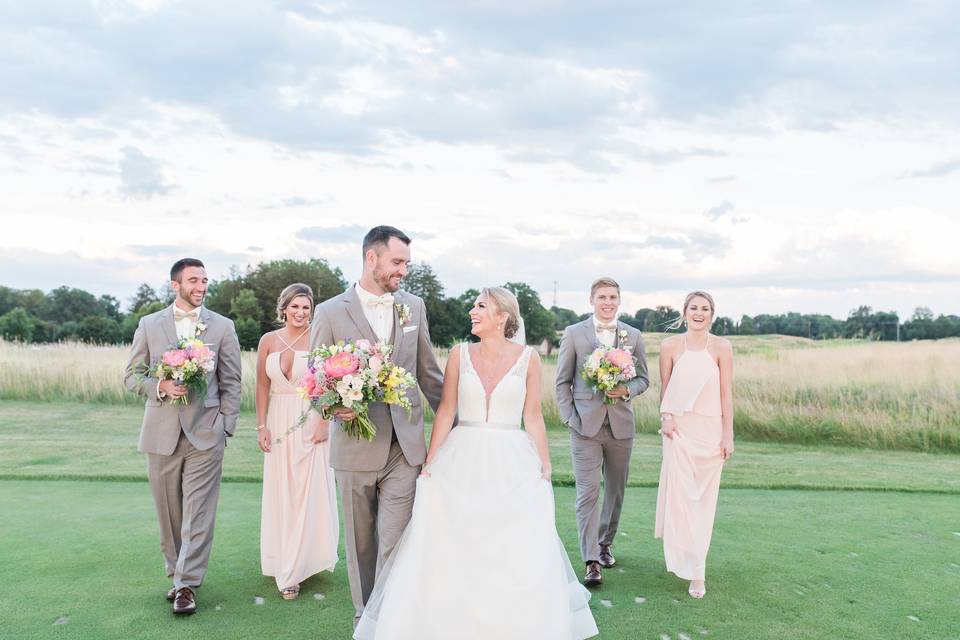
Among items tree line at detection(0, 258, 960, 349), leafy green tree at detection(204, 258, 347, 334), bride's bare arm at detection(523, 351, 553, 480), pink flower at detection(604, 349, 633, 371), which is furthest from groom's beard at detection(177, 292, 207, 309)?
leafy green tree at detection(204, 258, 347, 334)

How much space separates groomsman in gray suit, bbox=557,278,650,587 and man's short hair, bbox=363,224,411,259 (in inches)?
96.2

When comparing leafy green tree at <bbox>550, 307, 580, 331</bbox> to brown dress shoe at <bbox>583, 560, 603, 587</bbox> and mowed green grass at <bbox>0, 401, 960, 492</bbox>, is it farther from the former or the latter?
brown dress shoe at <bbox>583, 560, 603, 587</bbox>

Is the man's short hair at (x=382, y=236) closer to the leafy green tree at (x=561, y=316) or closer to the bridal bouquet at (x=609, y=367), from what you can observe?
the bridal bouquet at (x=609, y=367)

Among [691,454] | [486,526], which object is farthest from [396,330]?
[691,454]

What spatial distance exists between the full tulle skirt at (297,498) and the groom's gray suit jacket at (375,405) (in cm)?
136

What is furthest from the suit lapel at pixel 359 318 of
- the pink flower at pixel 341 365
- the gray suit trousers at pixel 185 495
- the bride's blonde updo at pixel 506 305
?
the gray suit trousers at pixel 185 495

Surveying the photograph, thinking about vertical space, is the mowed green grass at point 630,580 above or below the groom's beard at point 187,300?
below

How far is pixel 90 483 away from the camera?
Result: 971 centimetres

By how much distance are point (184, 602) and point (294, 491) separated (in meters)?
1.22

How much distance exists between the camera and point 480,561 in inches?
183

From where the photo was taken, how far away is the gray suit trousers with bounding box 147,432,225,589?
5.79m

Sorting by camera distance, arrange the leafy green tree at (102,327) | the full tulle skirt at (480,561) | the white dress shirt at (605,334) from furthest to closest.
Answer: the leafy green tree at (102,327) → the white dress shirt at (605,334) → the full tulle skirt at (480,561)

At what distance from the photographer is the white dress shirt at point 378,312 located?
198 inches

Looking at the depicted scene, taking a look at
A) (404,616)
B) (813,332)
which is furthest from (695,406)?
(813,332)
